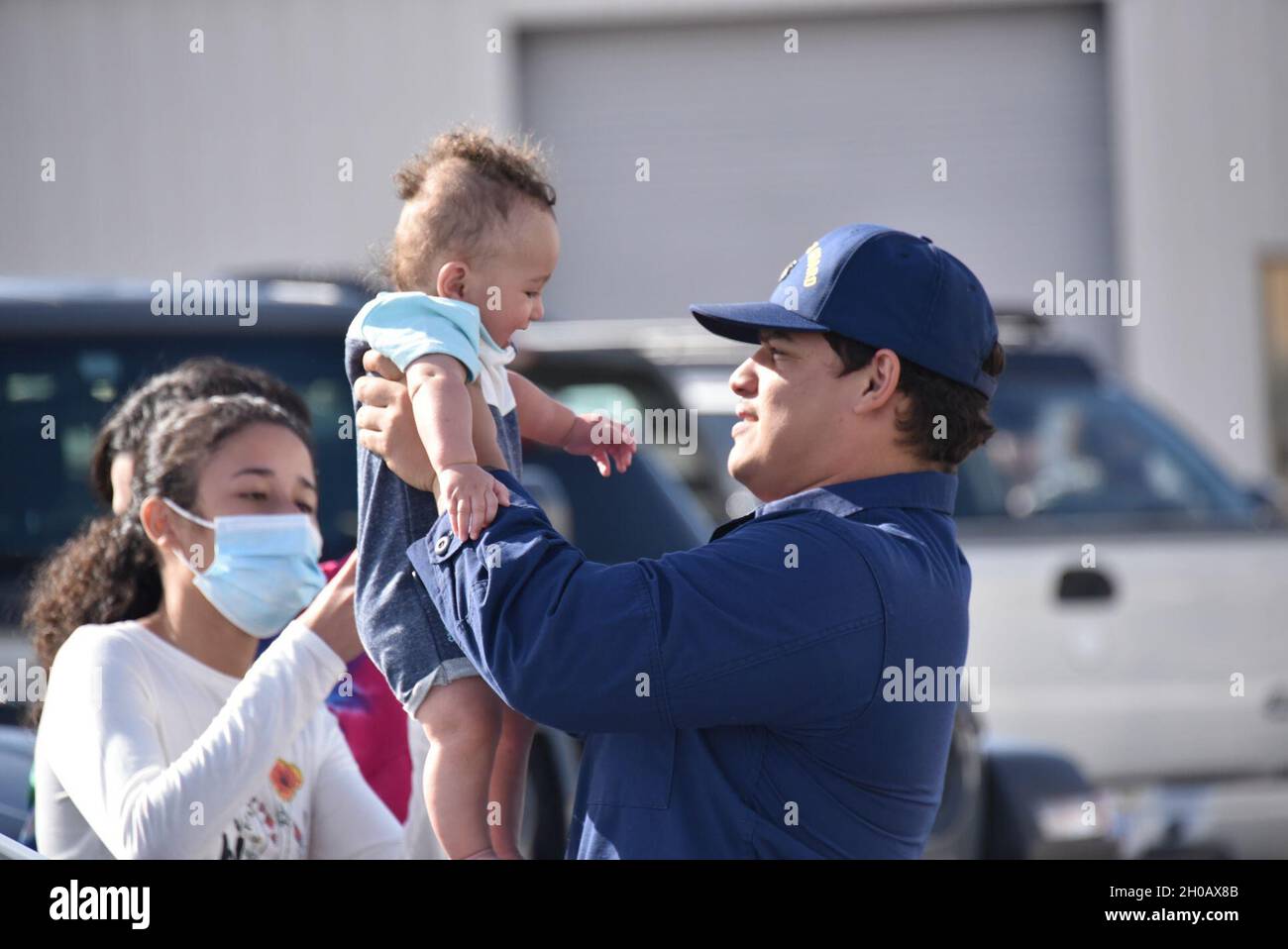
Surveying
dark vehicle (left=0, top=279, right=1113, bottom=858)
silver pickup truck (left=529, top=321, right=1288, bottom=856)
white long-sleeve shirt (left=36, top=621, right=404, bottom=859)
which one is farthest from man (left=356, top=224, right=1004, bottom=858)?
silver pickup truck (left=529, top=321, right=1288, bottom=856)

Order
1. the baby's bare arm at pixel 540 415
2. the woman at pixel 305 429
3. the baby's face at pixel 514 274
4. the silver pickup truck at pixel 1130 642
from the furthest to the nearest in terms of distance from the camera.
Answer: the silver pickup truck at pixel 1130 642 → the woman at pixel 305 429 → the baby's bare arm at pixel 540 415 → the baby's face at pixel 514 274

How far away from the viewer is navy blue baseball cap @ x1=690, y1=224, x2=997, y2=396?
1889 mm

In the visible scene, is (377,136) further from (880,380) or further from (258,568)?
(880,380)

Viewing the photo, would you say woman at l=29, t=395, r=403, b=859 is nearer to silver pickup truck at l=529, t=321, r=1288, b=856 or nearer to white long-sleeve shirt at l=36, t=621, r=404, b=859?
white long-sleeve shirt at l=36, t=621, r=404, b=859

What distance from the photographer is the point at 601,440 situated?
7.06 feet

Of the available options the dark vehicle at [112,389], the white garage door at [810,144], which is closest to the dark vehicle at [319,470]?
the dark vehicle at [112,389]

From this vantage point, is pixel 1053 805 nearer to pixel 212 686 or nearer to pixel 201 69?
pixel 212 686

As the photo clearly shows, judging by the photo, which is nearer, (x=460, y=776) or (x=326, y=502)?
(x=460, y=776)

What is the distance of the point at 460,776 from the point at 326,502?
252 cm

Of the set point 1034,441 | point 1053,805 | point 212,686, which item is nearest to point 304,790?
point 212,686

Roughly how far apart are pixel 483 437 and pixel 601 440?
326mm

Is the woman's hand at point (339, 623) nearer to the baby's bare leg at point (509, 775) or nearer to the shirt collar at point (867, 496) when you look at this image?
the baby's bare leg at point (509, 775)

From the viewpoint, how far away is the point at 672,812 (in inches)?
71.3

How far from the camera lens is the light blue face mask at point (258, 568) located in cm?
223
